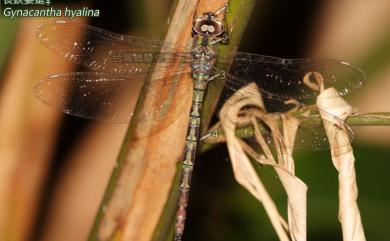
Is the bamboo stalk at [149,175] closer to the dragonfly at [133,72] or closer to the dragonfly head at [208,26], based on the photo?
the dragonfly head at [208,26]

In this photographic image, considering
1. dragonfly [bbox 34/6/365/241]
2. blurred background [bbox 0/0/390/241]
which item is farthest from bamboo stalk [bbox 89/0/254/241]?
blurred background [bbox 0/0/390/241]

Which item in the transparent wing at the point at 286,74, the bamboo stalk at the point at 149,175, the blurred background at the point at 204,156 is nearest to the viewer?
the bamboo stalk at the point at 149,175

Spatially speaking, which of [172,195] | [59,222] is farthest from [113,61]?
[59,222]

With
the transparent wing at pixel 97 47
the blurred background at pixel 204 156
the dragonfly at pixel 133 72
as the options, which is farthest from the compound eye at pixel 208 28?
the blurred background at pixel 204 156

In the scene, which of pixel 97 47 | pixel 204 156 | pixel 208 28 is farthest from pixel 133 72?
pixel 204 156

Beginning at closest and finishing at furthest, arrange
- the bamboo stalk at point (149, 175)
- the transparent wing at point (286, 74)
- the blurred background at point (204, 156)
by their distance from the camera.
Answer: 1. the bamboo stalk at point (149, 175)
2. the transparent wing at point (286, 74)
3. the blurred background at point (204, 156)

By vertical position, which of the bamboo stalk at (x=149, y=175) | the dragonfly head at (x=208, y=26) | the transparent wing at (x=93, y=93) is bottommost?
the bamboo stalk at (x=149, y=175)

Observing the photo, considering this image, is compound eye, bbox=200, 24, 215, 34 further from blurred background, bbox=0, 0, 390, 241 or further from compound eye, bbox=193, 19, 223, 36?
blurred background, bbox=0, 0, 390, 241

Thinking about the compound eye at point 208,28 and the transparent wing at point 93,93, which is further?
the transparent wing at point 93,93
